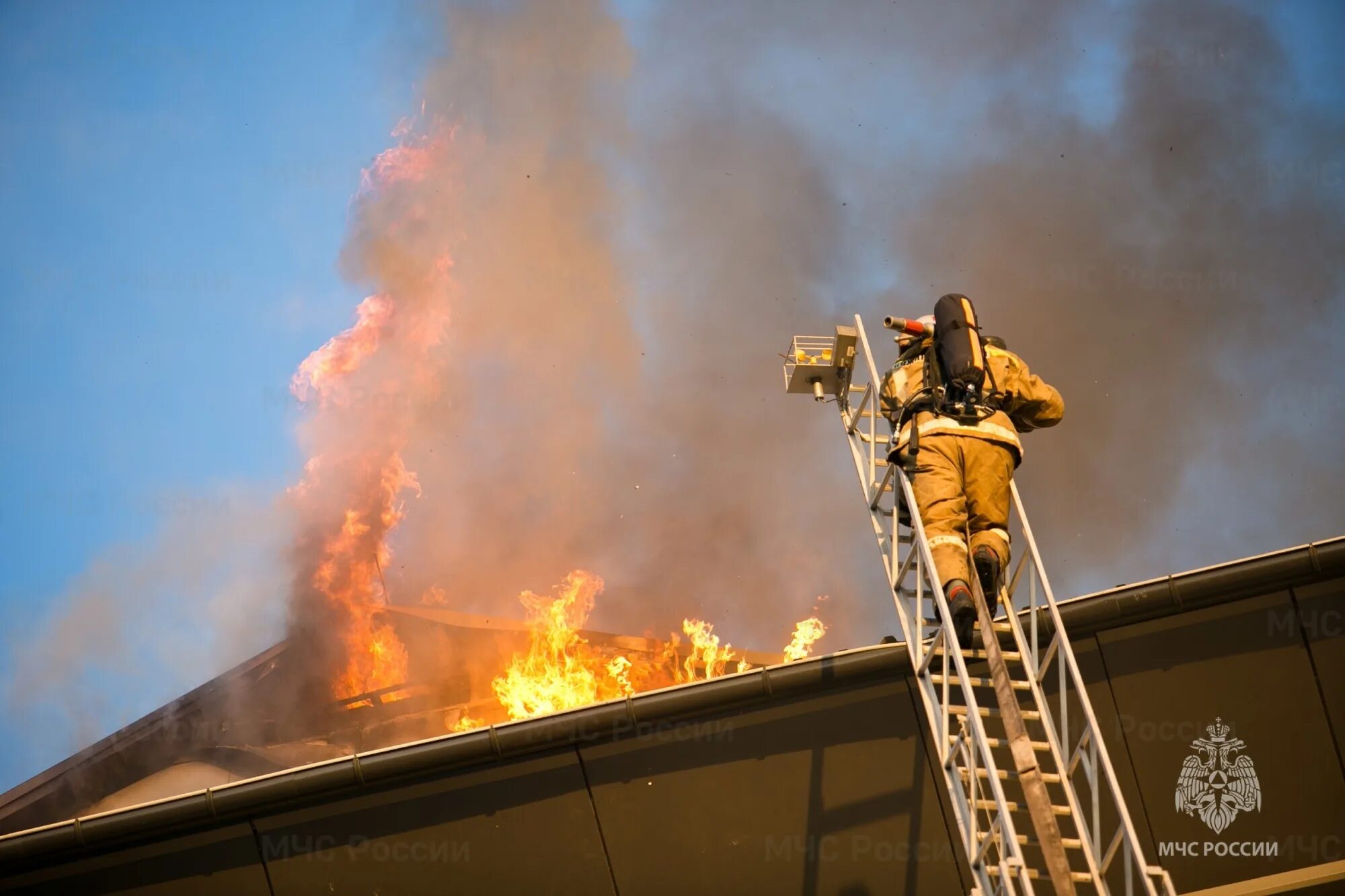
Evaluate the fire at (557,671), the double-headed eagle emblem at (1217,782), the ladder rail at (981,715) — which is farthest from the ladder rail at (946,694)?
the fire at (557,671)

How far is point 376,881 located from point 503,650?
11.1m

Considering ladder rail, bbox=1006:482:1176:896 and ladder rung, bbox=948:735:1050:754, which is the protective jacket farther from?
ladder rung, bbox=948:735:1050:754

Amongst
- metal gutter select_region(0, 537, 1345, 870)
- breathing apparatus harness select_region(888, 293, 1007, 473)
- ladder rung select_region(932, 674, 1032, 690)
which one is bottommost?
ladder rung select_region(932, 674, 1032, 690)

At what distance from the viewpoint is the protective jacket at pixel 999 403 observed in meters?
8.61

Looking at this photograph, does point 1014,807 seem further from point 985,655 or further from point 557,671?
Result: point 557,671

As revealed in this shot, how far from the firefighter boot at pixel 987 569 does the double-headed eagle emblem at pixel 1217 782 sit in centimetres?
270

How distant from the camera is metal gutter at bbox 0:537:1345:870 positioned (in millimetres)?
9453

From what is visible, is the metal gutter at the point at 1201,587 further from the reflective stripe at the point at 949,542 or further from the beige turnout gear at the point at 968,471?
the reflective stripe at the point at 949,542

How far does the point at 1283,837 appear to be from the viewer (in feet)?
30.9

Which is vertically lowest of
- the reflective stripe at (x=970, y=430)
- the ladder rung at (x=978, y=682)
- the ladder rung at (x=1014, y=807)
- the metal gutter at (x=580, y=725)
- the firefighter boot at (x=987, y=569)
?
the ladder rung at (x=1014, y=807)

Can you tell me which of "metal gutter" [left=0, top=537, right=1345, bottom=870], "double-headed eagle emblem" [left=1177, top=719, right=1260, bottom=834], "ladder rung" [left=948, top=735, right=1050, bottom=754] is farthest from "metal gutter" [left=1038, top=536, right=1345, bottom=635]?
"ladder rung" [left=948, top=735, right=1050, bottom=754]

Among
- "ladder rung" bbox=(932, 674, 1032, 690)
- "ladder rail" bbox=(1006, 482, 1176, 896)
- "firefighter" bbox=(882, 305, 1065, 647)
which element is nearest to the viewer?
"ladder rail" bbox=(1006, 482, 1176, 896)

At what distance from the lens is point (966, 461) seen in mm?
8508

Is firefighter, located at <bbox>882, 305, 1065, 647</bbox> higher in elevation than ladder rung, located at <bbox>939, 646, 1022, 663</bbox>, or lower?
higher
